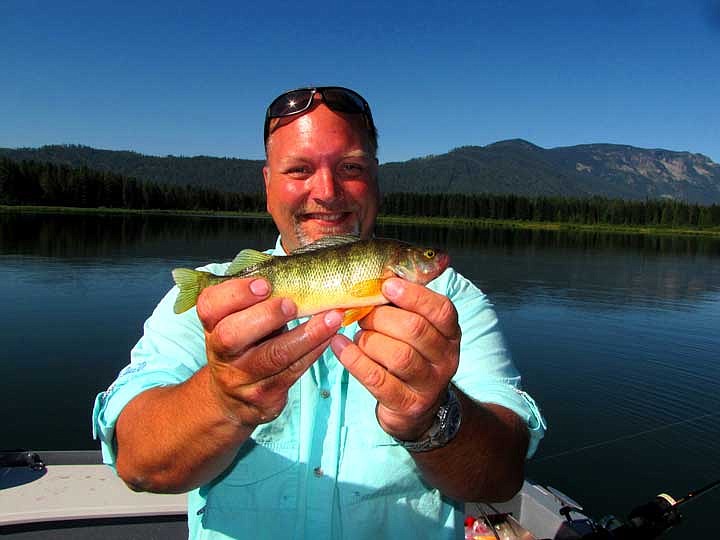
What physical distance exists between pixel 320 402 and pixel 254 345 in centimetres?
95

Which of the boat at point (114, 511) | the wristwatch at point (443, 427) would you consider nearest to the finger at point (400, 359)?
the wristwatch at point (443, 427)

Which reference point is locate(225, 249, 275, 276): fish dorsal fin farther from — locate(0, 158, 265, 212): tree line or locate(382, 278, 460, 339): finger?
locate(0, 158, 265, 212): tree line

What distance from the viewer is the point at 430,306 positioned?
2.49 metres

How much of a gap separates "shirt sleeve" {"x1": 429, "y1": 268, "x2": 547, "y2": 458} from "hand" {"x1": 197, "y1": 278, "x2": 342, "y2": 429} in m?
1.32

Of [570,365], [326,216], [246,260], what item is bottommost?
[570,365]

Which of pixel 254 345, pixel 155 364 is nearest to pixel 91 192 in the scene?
pixel 155 364

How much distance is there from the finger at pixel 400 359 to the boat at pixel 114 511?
3.78 metres

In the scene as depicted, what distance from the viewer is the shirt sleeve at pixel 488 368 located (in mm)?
3355

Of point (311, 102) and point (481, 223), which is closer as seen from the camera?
point (311, 102)

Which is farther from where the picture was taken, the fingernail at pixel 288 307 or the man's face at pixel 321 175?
the man's face at pixel 321 175

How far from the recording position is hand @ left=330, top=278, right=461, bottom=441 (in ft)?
8.16

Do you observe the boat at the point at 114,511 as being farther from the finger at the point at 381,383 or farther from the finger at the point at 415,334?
the finger at the point at 415,334

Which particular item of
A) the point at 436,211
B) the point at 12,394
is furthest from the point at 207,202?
the point at 12,394

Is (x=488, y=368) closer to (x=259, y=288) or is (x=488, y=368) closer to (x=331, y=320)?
(x=331, y=320)
